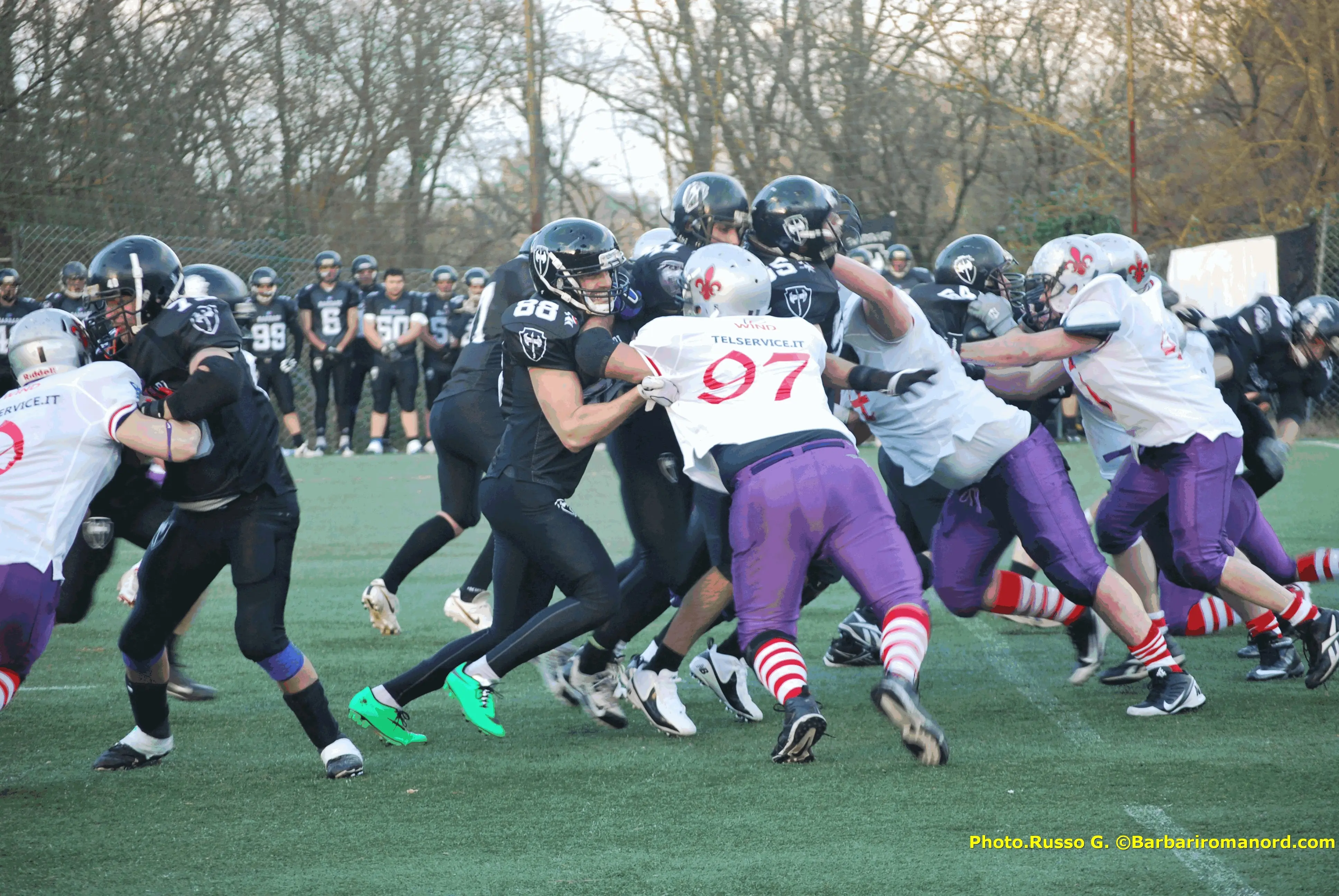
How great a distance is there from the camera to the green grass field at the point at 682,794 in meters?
3.30

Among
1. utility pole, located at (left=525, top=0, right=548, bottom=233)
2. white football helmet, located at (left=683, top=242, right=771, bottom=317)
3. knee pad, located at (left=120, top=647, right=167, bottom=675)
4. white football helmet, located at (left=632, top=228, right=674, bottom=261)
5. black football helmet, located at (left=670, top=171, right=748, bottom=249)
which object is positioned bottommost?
knee pad, located at (left=120, top=647, right=167, bottom=675)

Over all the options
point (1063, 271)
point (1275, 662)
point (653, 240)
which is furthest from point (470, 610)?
point (1275, 662)

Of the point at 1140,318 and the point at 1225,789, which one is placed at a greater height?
the point at 1140,318

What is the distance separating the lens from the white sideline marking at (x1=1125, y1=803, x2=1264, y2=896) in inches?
121

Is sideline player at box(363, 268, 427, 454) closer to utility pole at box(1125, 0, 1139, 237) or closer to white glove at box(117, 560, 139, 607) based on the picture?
utility pole at box(1125, 0, 1139, 237)

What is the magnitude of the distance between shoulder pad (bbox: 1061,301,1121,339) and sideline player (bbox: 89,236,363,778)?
262 centimetres

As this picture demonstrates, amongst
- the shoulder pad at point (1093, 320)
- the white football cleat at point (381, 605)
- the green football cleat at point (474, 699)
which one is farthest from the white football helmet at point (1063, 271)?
the white football cleat at point (381, 605)

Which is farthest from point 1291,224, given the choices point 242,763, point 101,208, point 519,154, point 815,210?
point 242,763

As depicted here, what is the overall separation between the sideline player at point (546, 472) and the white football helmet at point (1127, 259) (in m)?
2.00

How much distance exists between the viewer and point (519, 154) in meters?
21.5

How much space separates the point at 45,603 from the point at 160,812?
658 mm

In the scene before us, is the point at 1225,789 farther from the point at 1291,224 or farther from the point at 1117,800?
the point at 1291,224

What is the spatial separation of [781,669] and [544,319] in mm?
1256

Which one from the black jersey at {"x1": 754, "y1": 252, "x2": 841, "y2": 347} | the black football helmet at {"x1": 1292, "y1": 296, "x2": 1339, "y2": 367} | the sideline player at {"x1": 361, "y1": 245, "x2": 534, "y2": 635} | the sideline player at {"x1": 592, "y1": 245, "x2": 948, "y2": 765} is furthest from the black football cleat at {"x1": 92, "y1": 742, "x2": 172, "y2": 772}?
the black football helmet at {"x1": 1292, "y1": 296, "x2": 1339, "y2": 367}
